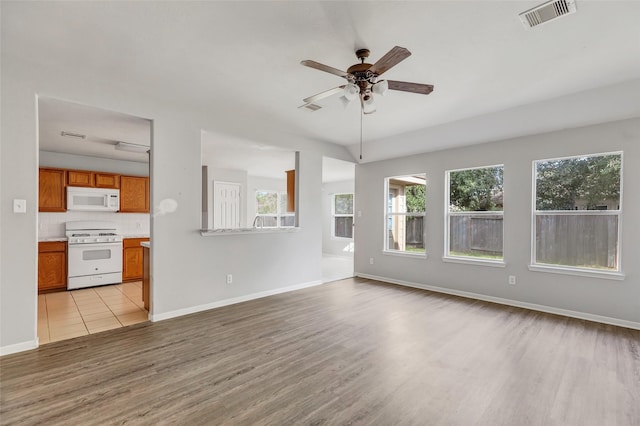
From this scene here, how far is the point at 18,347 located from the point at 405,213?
559cm

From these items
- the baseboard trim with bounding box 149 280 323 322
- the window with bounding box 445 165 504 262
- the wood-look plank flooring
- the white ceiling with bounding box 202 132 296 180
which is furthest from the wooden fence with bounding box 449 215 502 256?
the white ceiling with bounding box 202 132 296 180

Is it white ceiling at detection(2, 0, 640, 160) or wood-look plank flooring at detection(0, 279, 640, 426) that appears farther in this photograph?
white ceiling at detection(2, 0, 640, 160)

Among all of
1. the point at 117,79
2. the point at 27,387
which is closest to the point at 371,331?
the point at 27,387

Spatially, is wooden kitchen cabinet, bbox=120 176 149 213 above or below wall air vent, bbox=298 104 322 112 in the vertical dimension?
below

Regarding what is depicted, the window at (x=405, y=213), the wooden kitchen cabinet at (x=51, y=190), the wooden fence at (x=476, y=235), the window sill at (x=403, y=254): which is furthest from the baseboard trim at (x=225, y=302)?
the wooden kitchen cabinet at (x=51, y=190)

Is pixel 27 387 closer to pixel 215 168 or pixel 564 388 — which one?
pixel 564 388

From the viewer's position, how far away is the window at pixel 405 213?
5594 mm

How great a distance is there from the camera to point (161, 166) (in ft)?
12.0

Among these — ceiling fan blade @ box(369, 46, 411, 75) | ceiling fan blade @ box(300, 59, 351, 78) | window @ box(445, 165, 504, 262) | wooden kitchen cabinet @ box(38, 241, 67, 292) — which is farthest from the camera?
wooden kitchen cabinet @ box(38, 241, 67, 292)

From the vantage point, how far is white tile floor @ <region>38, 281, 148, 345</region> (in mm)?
3320

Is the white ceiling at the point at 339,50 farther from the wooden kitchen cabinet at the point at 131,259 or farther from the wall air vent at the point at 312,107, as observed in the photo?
the wooden kitchen cabinet at the point at 131,259

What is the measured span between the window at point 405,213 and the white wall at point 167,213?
4.40 feet

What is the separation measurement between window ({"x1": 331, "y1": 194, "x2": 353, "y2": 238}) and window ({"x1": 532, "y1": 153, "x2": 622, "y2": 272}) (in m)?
5.68

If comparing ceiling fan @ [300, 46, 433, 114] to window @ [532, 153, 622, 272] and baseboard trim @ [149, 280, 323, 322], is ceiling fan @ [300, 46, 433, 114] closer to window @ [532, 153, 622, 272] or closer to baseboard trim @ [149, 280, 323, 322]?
window @ [532, 153, 622, 272]
